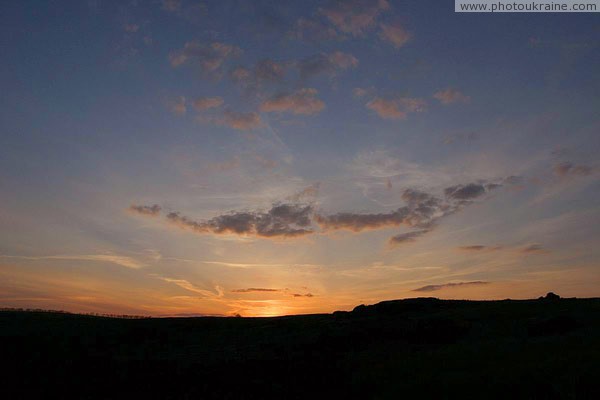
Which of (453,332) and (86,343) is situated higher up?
(453,332)

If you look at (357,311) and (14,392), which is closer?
(14,392)

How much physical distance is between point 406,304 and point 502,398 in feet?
117

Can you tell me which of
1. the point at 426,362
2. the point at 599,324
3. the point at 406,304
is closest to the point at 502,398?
the point at 426,362

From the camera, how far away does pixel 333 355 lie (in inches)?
1264

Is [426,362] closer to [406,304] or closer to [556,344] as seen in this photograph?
[556,344]

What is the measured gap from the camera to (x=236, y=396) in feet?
74.5

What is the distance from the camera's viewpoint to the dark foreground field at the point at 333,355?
21031 millimetres

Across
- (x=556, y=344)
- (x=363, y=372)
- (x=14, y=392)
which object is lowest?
(x=14, y=392)

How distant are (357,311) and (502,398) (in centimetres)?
3750

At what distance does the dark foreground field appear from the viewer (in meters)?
21.0

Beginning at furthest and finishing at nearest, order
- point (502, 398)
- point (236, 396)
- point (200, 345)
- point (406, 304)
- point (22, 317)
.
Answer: point (22, 317) → point (406, 304) → point (200, 345) → point (236, 396) → point (502, 398)

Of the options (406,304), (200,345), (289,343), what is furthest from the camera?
(406,304)

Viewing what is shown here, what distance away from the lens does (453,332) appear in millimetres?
35500

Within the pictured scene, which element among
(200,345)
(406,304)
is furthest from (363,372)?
(406,304)
